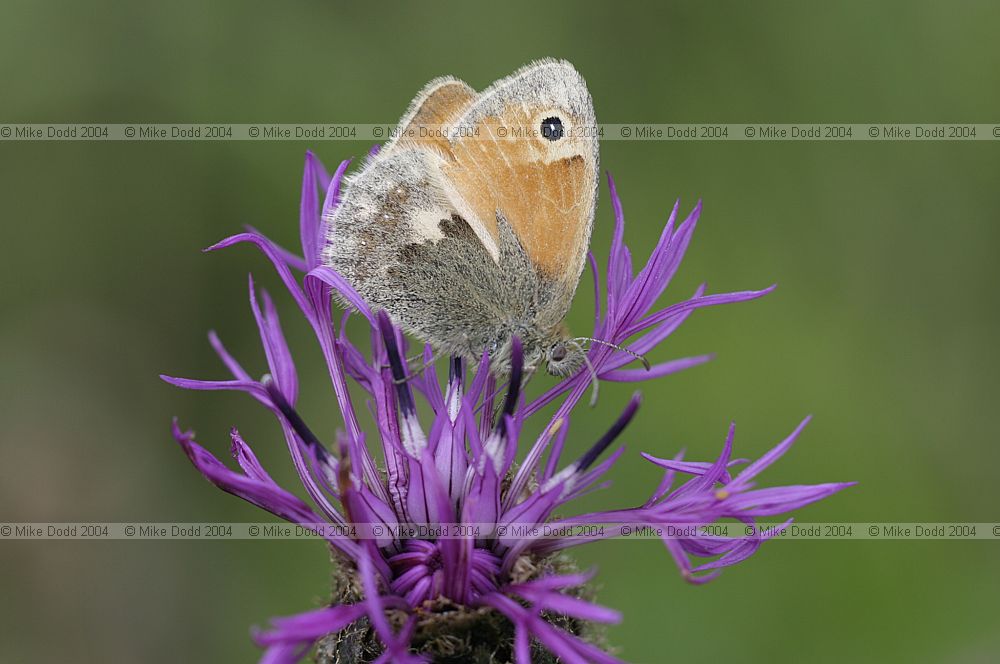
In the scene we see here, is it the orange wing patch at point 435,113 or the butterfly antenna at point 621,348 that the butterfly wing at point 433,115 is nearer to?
the orange wing patch at point 435,113

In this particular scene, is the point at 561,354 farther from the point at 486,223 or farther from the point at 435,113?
the point at 435,113

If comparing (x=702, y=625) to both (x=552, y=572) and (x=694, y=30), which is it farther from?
(x=694, y=30)

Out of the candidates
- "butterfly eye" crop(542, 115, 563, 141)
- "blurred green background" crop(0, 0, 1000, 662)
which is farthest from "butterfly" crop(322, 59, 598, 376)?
"blurred green background" crop(0, 0, 1000, 662)

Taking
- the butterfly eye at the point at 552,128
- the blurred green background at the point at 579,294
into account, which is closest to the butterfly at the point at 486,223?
the butterfly eye at the point at 552,128

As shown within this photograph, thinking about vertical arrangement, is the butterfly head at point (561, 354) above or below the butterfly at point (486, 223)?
below

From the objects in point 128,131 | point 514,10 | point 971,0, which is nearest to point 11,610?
point 128,131

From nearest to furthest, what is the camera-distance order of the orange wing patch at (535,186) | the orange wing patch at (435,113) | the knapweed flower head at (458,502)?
the knapweed flower head at (458,502)
the orange wing patch at (535,186)
the orange wing patch at (435,113)

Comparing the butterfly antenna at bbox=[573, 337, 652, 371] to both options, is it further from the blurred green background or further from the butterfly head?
the blurred green background

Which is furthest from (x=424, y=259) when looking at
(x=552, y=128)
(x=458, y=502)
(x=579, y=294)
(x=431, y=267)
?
(x=579, y=294)
